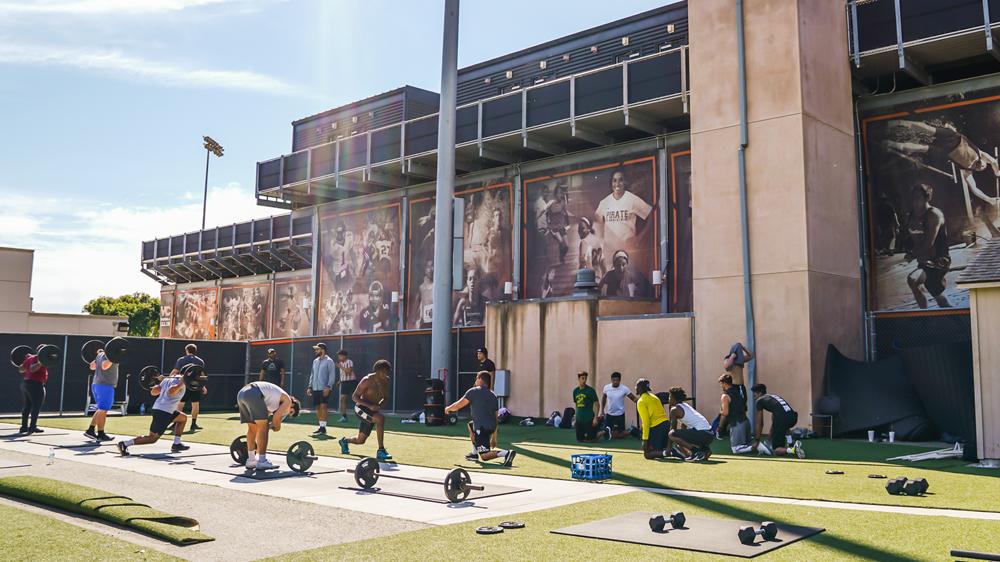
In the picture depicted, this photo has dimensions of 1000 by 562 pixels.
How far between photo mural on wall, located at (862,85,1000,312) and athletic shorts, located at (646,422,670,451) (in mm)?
9461

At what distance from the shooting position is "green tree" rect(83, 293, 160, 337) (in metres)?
96.7

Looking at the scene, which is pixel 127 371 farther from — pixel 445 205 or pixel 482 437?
pixel 482 437

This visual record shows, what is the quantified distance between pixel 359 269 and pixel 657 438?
2488 centimetres

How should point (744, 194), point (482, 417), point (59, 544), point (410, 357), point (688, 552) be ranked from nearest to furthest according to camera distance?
point (688, 552)
point (59, 544)
point (482, 417)
point (744, 194)
point (410, 357)

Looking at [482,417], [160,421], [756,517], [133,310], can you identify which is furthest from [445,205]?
[133,310]

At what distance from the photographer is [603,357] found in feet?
73.0

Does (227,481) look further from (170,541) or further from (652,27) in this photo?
(652,27)

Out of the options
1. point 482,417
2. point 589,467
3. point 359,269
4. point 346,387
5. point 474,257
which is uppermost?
point 359,269

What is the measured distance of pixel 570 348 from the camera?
75.6ft

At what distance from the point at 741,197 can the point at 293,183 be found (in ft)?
76.3

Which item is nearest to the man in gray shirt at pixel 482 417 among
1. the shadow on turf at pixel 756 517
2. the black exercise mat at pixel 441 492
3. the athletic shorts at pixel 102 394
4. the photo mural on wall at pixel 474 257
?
the shadow on turf at pixel 756 517

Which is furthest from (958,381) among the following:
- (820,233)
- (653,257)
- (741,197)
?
(653,257)

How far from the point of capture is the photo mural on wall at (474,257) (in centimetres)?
3123

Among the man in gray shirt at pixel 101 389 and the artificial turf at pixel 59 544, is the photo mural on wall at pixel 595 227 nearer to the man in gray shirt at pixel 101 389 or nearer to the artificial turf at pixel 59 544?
the man in gray shirt at pixel 101 389
